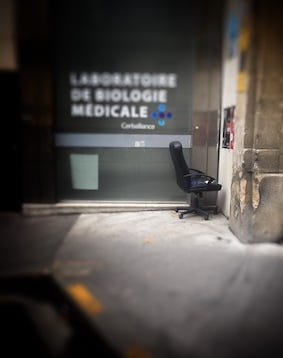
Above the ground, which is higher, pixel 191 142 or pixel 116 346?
pixel 191 142

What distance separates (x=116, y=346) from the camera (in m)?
2.41

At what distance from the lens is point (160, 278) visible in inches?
138

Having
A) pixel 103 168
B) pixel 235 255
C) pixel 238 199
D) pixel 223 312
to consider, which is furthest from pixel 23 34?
pixel 223 312

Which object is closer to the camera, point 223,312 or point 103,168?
point 223,312

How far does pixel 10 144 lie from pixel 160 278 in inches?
142

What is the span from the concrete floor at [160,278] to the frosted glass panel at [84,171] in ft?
2.57

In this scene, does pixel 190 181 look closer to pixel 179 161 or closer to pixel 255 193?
pixel 179 161

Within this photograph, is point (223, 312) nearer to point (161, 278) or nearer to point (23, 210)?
point (161, 278)

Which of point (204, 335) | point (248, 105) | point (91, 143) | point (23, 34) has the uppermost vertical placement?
point (23, 34)

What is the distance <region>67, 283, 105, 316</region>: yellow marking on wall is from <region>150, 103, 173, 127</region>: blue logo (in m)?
3.38

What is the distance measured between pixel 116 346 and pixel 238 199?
2815mm

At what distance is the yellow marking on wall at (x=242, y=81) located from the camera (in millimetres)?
4363

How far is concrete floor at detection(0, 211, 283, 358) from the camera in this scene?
2.53 meters

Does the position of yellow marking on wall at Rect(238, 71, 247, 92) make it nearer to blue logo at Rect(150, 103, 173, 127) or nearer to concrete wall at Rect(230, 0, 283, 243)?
concrete wall at Rect(230, 0, 283, 243)
